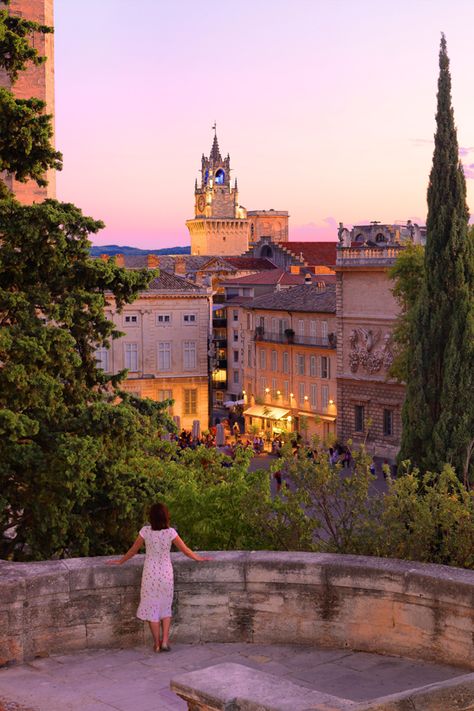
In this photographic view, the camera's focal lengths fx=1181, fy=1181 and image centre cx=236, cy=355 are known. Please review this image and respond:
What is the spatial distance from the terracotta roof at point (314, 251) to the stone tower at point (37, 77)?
11894 centimetres

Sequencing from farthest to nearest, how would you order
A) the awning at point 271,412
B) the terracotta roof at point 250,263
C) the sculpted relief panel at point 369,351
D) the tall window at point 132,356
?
the terracotta roof at point 250,263
the tall window at point 132,356
the awning at point 271,412
the sculpted relief panel at point 369,351

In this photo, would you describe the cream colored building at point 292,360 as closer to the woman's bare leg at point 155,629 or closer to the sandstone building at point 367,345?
the sandstone building at point 367,345

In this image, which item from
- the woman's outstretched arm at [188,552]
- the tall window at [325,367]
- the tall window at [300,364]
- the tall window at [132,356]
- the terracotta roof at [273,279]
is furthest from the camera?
the terracotta roof at [273,279]

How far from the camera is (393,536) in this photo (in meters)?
10.5

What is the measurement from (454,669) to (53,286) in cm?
889

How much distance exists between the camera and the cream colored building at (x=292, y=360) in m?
67.8

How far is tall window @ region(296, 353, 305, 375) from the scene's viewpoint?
233ft

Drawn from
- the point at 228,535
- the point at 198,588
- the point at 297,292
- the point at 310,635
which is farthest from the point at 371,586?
the point at 297,292

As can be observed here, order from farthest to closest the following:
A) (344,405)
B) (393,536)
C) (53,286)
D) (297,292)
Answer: (297,292) → (344,405) → (53,286) → (393,536)

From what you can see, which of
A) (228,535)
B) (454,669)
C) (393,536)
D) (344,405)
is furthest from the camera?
(344,405)

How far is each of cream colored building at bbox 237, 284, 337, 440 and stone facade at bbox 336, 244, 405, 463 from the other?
5.82ft

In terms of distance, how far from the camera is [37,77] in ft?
77.5

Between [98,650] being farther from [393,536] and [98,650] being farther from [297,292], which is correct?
[297,292]

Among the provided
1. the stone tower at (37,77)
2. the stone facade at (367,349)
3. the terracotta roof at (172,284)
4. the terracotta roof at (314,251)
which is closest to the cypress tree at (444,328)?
the stone tower at (37,77)
